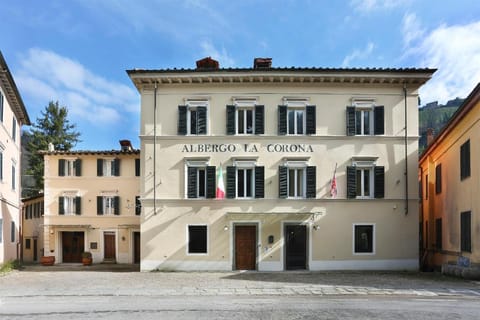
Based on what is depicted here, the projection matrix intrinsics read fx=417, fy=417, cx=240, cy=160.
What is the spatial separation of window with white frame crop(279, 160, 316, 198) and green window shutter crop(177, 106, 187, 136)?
5.48 meters

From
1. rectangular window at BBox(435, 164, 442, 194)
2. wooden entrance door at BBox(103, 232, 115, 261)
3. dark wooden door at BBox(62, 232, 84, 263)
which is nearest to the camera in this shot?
rectangular window at BBox(435, 164, 442, 194)

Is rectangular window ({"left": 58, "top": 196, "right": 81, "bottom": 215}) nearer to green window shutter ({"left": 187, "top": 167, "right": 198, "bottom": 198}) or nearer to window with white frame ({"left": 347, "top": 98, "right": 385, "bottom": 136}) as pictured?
green window shutter ({"left": 187, "top": 167, "right": 198, "bottom": 198})

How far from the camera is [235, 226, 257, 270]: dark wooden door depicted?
21.7 m

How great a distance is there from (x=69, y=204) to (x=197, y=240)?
14.2 m

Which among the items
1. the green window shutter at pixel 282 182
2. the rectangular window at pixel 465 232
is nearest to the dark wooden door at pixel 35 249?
the green window shutter at pixel 282 182

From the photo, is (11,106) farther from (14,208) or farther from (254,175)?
(254,175)

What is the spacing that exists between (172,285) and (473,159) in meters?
14.1

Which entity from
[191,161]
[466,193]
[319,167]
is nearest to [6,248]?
[191,161]

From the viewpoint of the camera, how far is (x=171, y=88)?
73.1 ft

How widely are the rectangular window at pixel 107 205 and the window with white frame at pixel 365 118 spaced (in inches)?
714

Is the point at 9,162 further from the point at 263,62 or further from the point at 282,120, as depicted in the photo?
the point at 282,120

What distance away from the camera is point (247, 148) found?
21.9m

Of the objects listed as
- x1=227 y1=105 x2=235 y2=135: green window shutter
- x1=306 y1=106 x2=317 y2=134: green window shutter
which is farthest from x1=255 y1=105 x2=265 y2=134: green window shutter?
x1=306 y1=106 x2=317 y2=134: green window shutter

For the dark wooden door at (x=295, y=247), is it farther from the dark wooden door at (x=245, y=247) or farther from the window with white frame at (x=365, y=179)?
the window with white frame at (x=365, y=179)
